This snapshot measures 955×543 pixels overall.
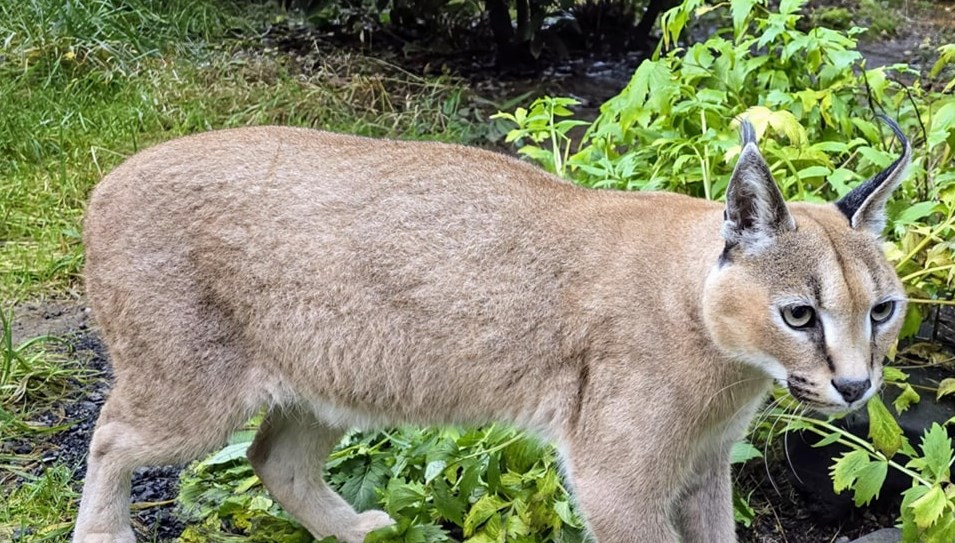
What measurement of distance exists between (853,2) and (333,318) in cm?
892

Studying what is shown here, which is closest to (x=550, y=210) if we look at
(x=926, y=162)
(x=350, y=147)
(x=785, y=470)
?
(x=350, y=147)

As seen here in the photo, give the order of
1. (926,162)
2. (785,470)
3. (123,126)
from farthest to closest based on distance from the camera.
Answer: (123,126) → (926,162) → (785,470)

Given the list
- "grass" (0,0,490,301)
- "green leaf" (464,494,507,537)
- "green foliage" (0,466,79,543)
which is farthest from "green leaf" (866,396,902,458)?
"grass" (0,0,490,301)

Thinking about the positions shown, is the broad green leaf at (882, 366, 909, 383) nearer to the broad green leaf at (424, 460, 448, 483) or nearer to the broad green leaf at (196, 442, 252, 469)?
the broad green leaf at (424, 460, 448, 483)

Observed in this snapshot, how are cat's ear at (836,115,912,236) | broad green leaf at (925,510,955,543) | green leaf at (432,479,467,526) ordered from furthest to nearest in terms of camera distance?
1. green leaf at (432,479,467,526)
2. broad green leaf at (925,510,955,543)
3. cat's ear at (836,115,912,236)

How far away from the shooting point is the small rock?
434 cm

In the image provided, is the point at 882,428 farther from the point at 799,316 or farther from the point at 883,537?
the point at 799,316

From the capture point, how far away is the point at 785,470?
15.4 feet

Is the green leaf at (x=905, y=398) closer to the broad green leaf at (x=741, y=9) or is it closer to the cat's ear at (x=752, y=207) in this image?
the cat's ear at (x=752, y=207)

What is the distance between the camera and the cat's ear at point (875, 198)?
11.2 ft

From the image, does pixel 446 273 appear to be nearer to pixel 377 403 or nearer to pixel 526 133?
pixel 377 403

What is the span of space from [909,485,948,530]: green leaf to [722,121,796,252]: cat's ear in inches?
39.2

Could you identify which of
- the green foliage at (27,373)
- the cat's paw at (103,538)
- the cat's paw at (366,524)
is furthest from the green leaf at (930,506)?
the green foliage at (27,373)

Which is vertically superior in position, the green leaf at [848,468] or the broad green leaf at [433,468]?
the green leaf at [848,468]
